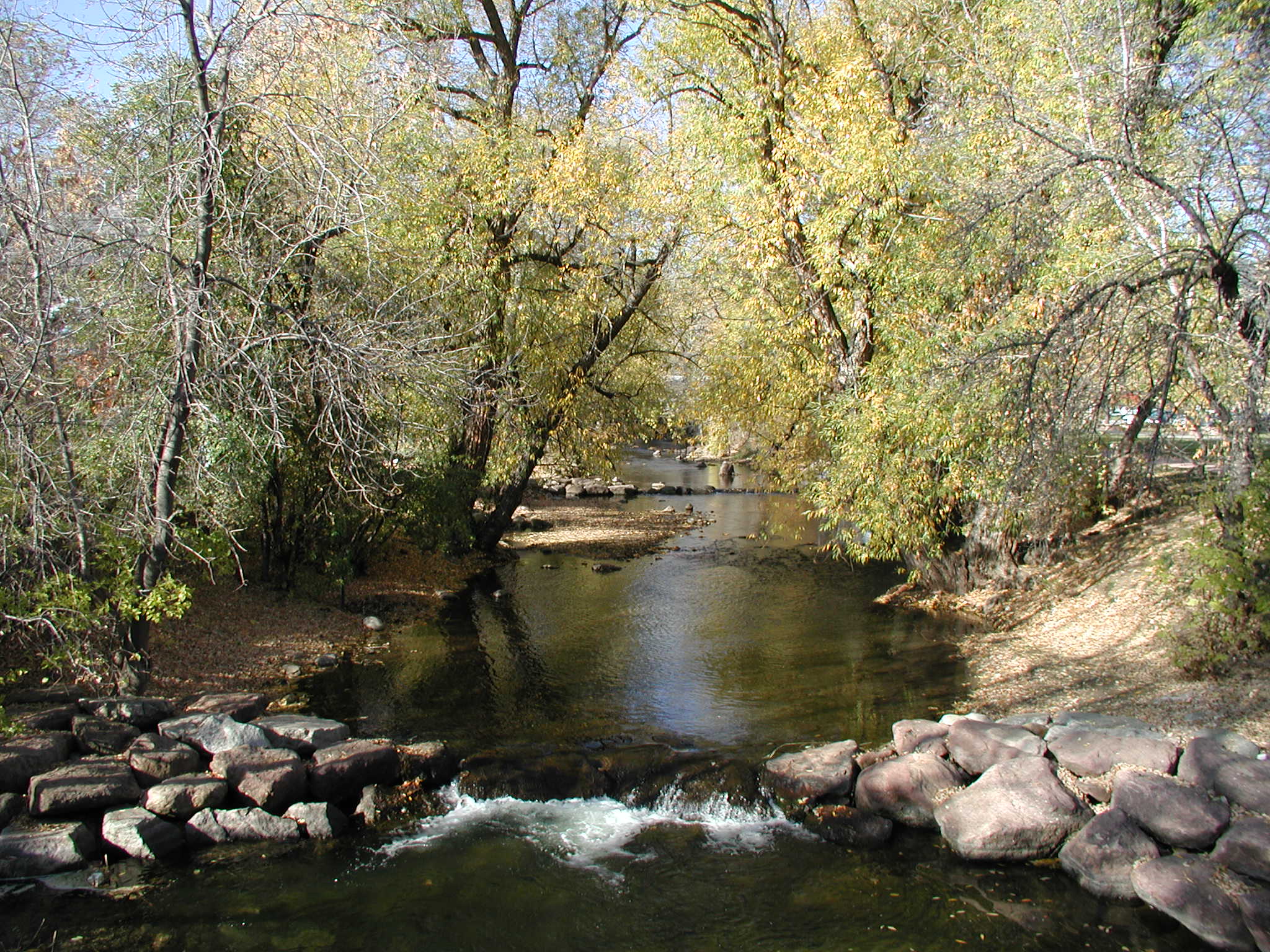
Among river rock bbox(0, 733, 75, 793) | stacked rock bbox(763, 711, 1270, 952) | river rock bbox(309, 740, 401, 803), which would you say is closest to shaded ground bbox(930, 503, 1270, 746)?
stacked rock bbox(763, 711, 1270, 952)

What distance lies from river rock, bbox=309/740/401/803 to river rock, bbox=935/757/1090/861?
4.78 meters

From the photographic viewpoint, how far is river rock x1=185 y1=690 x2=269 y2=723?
8664 millimetres

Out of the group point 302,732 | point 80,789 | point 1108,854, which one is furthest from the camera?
point 302,732

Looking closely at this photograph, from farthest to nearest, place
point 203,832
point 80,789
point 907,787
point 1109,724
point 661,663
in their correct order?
point 661,663 < point 1109,724 < point 907,787 < point 203,832 < point 80,789

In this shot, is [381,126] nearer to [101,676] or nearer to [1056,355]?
[101,676]

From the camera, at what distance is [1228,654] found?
915 centimetres

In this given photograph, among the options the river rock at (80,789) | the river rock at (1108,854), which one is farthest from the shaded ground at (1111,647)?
the river rock at (80,789)

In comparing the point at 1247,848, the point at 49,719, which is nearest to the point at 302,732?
the point at 49,719

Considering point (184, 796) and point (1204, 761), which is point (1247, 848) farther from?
point (184, 796)

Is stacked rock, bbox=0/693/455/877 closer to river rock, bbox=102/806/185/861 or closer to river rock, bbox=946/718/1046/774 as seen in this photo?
river rock, bbox=102/806/185/861

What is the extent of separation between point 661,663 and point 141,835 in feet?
22.0

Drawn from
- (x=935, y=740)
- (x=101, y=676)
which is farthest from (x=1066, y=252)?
(x=101, y=676)

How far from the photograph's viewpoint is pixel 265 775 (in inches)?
293

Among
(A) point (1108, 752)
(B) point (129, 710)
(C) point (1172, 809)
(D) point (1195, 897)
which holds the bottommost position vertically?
(D) point (1195, 897)
